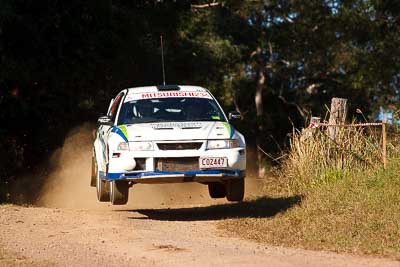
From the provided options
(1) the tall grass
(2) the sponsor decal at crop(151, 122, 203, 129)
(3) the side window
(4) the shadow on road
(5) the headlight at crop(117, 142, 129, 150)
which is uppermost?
(3) the side window

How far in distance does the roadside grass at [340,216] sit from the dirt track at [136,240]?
0.46m

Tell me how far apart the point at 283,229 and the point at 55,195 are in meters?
7.90

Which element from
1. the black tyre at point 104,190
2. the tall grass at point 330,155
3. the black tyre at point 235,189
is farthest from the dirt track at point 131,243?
the tall grass at point 330,155

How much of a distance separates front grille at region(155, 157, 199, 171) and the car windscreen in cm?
122

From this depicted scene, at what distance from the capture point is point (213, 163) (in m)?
12.4

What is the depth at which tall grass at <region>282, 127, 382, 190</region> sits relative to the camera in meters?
14.8

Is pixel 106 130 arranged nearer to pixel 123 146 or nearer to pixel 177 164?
pixel 123 146

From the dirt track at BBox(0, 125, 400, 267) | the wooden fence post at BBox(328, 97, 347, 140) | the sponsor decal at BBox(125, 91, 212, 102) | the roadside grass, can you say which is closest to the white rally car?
the sponsor decal at BBox(125, 91, 212, 102)

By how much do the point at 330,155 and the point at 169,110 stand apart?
120 inches

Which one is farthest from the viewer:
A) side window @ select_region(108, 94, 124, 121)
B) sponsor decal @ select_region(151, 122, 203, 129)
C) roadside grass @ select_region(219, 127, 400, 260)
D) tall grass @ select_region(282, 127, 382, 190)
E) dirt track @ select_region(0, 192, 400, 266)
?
tall grass @ select_region(282, 127, 382, 190)

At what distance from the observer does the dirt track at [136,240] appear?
9.25 meters

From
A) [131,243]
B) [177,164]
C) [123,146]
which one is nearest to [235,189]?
[177,164]

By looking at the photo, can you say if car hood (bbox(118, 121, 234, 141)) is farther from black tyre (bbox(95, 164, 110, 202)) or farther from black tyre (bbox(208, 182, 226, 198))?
black tyre (bbox(208, 182, 226, 198))

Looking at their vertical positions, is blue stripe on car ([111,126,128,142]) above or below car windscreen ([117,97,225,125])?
below
